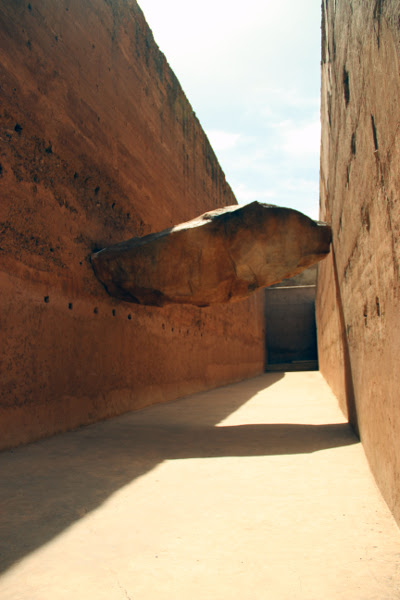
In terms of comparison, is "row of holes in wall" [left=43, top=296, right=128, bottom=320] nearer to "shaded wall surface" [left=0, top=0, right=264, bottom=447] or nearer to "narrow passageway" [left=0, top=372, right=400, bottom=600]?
"shaded wall surface" [left=0, top=0, right=264, bottom=447]

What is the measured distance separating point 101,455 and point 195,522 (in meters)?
1.49

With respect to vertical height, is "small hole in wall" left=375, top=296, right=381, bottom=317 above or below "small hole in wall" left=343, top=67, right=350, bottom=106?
below

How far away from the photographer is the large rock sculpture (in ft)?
15.6

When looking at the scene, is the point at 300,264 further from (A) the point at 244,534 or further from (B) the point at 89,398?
(A) the point at 244,534

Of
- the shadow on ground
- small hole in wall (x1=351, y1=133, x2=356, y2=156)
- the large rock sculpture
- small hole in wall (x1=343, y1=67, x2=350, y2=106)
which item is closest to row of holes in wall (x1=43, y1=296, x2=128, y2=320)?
the large rock sculpture

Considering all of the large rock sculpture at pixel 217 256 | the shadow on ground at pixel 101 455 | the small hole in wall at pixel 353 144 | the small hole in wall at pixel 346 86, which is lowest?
the shadow on ground at pixel 101 455

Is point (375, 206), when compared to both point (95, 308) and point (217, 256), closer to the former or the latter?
point (217, 256)

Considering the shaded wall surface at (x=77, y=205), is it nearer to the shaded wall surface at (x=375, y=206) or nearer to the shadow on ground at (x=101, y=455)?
the shadow on ground at (x=101, y=455)

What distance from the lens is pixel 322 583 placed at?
1.39 metres

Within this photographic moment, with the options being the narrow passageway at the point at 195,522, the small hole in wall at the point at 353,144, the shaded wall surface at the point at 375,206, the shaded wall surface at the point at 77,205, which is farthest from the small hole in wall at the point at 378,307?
the shaded wall surface at the point at 77,205

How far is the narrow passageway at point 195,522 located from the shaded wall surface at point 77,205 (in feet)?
2.58

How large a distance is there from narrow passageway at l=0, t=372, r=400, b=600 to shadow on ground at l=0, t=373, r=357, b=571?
0.01 m

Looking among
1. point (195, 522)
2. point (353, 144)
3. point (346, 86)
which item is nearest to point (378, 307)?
point (353, 144)

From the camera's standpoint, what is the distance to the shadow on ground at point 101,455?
80.4 inches
